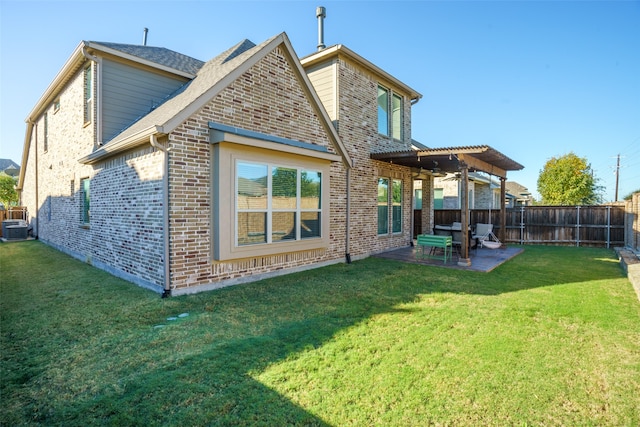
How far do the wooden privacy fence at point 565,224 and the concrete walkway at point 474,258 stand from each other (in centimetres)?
382

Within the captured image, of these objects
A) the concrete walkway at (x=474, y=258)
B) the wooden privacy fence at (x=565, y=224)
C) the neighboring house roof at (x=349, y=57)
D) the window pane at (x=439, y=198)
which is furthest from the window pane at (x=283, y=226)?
the window pane at (x=439, y=198)

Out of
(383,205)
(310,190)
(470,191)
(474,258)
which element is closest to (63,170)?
(310,190)

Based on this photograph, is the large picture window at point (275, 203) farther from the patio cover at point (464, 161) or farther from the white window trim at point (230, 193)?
the patio cover at point (464, 161)

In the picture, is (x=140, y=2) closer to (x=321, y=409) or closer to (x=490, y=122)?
(x=321, y=409)

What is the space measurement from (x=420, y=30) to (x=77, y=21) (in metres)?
11.6

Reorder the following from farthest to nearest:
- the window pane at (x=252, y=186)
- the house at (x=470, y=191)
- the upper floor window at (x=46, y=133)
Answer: the house at (x=470, y=191), the upper floor window at (x=46, y=133), the window pane at (x=252, y=186)

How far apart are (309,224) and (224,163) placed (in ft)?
9.19

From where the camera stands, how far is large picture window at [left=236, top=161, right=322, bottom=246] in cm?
653

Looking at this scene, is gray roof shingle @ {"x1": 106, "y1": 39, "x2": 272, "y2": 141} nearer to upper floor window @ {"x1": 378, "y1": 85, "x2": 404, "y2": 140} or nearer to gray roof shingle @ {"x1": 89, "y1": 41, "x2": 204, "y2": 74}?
gray roof shingle @ {"x1": 89, "y1": 41, "x2": 204, "y2": 74}

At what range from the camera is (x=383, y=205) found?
11305mm

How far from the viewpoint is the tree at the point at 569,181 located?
86.3ft

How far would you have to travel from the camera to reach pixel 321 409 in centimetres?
257

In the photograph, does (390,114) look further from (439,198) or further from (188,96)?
(439,198)

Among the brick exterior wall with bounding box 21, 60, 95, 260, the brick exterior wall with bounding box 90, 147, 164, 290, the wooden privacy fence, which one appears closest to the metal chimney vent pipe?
the brick exterior wall with bounding box 90, 147, 164, 290
